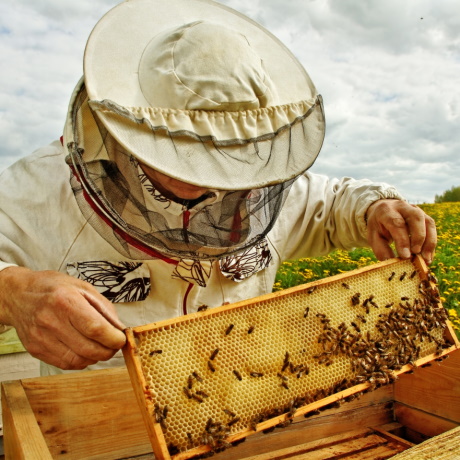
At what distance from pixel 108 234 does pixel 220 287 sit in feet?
3.44

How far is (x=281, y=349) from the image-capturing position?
7.92 feet

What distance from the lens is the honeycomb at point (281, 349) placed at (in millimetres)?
2090

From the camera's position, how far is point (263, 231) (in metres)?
2.95

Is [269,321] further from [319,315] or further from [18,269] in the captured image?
[18,269]

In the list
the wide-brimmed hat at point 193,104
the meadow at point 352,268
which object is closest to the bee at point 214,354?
the wide-brimmed hat at point 193,104

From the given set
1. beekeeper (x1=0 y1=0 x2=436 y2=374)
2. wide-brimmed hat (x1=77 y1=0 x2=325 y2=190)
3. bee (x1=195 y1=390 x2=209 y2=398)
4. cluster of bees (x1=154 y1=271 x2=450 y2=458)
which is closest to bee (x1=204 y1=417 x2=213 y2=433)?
cluster of bees (x1=154 y1=271 x2=450 y2=458)

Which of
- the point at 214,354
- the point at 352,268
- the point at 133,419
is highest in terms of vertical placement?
the point at 214,354

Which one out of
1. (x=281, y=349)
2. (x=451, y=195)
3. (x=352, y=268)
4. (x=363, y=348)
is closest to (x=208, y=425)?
(x=281, y=349)

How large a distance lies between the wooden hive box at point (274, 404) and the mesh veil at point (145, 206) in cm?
56

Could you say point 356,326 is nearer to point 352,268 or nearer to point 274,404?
point 274,404

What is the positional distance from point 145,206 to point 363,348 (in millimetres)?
1439

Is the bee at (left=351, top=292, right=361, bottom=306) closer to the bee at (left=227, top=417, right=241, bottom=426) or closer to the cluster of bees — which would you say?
the cluster of bees

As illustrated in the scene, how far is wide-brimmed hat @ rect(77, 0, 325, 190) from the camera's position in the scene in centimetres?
222

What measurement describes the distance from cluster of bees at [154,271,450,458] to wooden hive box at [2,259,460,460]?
0.03 feet
